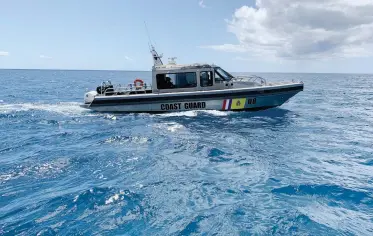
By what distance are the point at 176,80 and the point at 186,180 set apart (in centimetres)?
1006

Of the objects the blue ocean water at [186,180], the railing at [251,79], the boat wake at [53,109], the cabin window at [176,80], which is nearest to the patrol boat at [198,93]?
the cabin window at [176,80]

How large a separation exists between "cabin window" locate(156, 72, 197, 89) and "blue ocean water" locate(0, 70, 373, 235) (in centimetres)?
399

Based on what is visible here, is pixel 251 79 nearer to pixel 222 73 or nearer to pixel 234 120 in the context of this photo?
pixel 222 73

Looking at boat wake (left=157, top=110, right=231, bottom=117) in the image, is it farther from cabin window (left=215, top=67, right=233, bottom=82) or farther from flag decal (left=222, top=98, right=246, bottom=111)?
cabin window (left=215, top=67, right=233, bottom=82)

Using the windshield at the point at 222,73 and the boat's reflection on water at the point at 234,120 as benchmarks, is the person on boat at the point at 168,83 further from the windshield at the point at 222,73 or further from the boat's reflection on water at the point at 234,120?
the windshield at the point at 222,73

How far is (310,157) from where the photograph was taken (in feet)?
27.1

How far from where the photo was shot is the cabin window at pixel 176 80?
1572cm

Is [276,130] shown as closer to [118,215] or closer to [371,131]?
[371,131]

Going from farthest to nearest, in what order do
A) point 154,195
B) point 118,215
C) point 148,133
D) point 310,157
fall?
point 148,133, point 310,157, point 154,195, point 118,215

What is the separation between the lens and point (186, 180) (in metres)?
6.54

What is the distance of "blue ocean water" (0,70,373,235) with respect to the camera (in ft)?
15.4

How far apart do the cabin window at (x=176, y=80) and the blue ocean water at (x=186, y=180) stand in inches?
157

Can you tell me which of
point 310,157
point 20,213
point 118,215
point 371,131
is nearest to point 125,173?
point 118,215

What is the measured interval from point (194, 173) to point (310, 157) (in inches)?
151
